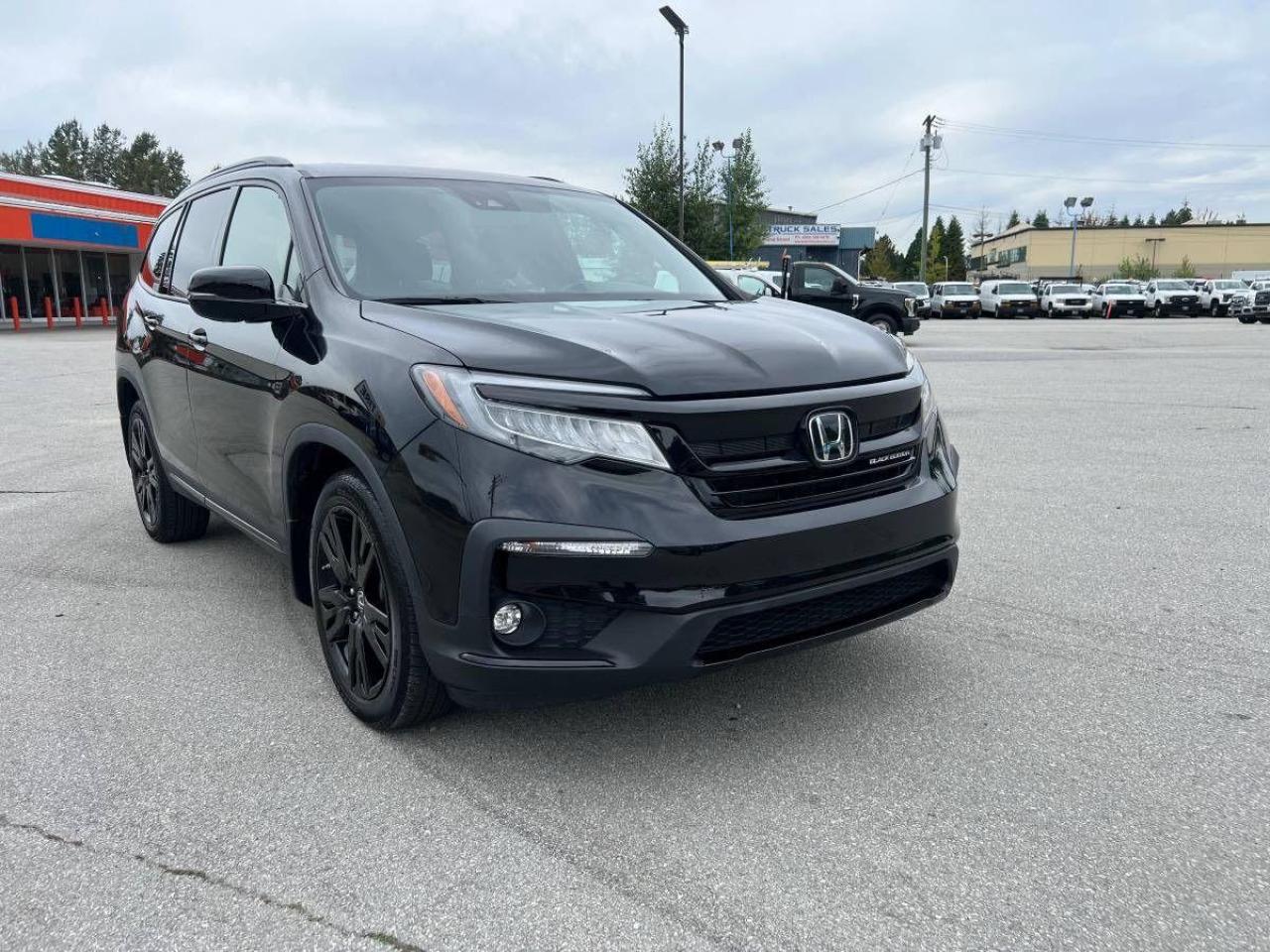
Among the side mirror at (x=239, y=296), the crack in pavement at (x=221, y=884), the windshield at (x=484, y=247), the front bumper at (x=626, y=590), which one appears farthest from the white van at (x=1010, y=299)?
the crack in pavement at (x=221, y=884)

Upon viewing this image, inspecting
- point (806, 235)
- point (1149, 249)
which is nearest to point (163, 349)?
point (806, 235)

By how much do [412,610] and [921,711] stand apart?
1651 millimetres

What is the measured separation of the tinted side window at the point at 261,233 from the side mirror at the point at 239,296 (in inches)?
6.2

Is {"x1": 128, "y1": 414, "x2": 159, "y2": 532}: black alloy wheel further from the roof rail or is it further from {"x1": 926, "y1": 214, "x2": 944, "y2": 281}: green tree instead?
{"x1": 926, "y1": 214, "x2": 944, "y2": 281}: green tree

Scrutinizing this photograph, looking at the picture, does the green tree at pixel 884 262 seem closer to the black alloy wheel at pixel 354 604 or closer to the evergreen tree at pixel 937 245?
the evergreen tree at pixel 937 245

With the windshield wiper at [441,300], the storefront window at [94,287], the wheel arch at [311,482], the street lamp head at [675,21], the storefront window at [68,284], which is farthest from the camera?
the storefront window at [94,287]

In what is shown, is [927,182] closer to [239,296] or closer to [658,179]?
[658,179]

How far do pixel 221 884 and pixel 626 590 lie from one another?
3.87 ft

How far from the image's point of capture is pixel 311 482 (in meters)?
3.42

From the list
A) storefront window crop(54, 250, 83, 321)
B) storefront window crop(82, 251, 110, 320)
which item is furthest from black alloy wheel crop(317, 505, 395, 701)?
storefront window crop(82, 251, 110, 320)

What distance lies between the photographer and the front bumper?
2.56m

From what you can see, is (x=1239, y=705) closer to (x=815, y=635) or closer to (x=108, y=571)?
(x=815, y=635)

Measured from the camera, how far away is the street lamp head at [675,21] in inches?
1058

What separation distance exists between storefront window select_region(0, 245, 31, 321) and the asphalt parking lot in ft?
104
